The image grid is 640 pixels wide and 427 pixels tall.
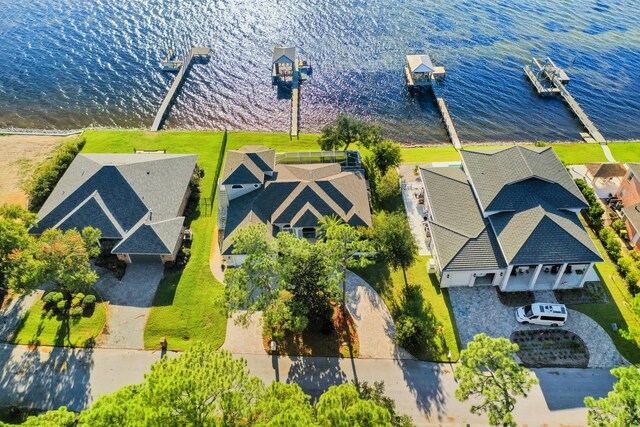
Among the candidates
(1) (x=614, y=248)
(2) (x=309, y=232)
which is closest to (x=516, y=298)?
(1) (x=614, y=248)

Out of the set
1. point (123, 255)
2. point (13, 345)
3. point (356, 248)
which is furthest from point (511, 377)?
point (13, 345)

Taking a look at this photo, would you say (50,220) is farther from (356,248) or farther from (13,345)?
(356,248)

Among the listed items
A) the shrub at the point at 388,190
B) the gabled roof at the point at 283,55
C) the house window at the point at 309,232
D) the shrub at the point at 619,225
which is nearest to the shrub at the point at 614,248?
the shrub at the point at 619,225

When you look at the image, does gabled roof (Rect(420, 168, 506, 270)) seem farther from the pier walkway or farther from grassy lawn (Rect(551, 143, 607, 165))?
the pier walkway

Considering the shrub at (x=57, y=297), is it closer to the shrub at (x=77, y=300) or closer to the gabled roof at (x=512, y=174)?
the shrub at (x=77, y=300)

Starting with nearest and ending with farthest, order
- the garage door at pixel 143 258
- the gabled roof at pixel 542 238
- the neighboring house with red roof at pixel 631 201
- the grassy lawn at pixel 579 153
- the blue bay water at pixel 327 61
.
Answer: the gabled roof at pixel 542 238 → the garage door at pixel 143 258 → the neighboring house with red roof at pixel 631 201 → the grassy lawn at pixel 579 153 → the blue bay water at pixel 327 61

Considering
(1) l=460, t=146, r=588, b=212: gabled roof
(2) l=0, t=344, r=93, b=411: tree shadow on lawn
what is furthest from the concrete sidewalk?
(1) l=460, t=146, r=588, b=212: gabled roof
